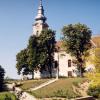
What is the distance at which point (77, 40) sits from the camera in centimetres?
7244

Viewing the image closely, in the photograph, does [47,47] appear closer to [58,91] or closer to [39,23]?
[39,23]

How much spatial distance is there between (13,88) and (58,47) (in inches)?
903

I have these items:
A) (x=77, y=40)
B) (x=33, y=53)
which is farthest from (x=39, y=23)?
(x=77, y=40)

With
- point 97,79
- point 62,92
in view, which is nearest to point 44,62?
point 62,92

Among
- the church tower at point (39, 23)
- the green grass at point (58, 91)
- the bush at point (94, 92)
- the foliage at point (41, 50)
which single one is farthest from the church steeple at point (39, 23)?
the bush at point (94, 92)

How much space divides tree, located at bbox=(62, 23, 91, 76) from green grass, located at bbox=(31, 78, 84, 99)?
11412 millimetres

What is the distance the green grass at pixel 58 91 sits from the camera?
53562 mm

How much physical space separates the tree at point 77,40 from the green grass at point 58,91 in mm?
11412

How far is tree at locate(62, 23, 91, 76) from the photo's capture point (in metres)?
72.8

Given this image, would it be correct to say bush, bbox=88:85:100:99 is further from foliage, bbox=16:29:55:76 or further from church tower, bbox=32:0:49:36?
church tower, bbox=32:0:49:36

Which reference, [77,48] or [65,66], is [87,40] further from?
[65,66]

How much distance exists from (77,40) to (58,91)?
1989 cm

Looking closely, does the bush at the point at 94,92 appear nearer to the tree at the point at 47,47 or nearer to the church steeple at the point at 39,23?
the tree at the point at 47,47

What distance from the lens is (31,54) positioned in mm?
77750
